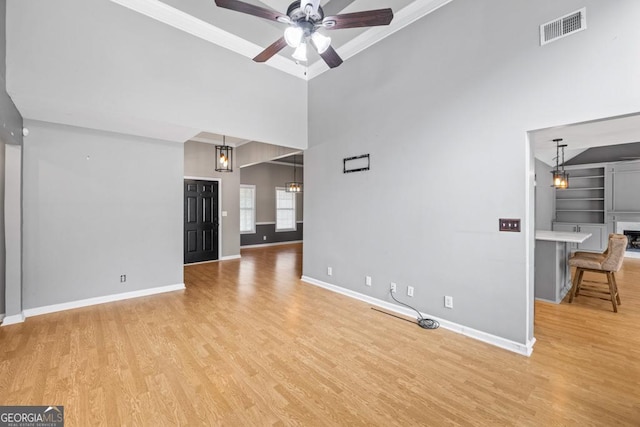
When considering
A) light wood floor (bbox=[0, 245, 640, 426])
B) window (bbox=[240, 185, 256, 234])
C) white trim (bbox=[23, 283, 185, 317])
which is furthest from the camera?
window (bbox=[240, 185, 256, 234])

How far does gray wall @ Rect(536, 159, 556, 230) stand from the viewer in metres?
7.29

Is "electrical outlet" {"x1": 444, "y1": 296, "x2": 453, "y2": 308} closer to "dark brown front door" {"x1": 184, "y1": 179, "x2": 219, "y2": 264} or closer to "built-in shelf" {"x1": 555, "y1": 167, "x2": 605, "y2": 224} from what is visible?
"dark brown front door" {"x1": 184, "y1": 179, "x2": 219, "y2": 264}

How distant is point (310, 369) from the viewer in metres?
2.30

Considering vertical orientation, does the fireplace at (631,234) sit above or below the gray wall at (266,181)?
below

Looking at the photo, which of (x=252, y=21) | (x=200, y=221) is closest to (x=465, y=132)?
(x=252, y=21)

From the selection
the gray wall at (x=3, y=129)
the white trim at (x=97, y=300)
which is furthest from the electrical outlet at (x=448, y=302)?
the gray wall at (x=3, y=129)

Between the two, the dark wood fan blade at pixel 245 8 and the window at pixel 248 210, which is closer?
the dark wood fan blade at pixel 245 8

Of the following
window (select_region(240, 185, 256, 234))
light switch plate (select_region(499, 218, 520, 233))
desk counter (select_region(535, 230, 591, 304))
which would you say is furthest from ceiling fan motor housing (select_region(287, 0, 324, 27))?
window (select_region(240, 185, 256, 234))

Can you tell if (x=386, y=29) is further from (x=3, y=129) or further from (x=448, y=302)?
(x=3, y=129)

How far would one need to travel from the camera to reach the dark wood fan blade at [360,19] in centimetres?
214

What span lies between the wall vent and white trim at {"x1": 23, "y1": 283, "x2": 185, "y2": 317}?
571cm

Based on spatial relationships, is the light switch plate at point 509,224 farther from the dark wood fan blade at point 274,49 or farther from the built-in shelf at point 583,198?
the built-in shelf at point 583,198

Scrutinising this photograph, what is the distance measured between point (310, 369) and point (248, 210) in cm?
729

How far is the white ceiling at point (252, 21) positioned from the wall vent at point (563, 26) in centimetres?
114
